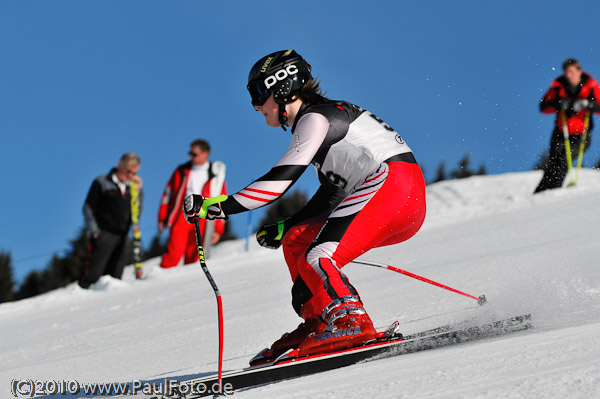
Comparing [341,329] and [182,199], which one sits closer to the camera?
[341,329]

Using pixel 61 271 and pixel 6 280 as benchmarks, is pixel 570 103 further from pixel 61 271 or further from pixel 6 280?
pixel 61 271

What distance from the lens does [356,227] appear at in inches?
138

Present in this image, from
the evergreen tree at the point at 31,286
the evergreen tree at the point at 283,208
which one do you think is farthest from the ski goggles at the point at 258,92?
the evergreen tree at the point at 283,208

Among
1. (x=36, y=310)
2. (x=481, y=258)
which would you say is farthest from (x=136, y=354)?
(x=36, y=310)

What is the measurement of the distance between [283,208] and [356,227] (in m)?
40.7

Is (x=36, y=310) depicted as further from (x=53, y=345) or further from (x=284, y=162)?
(x=284, y=162)

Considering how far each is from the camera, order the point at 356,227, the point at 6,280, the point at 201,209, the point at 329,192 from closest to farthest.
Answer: the point at 201,209 < the point at 356,227 < the point at 329,192 < the point at 6,280

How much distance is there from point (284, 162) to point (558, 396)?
66.9 inches

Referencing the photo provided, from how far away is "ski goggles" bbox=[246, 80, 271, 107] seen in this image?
3.72m

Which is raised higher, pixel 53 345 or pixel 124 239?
pixel 124 239

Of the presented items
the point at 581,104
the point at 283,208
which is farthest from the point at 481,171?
the point at 581,104

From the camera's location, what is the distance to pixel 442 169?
52.0m

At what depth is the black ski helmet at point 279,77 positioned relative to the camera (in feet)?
12.1

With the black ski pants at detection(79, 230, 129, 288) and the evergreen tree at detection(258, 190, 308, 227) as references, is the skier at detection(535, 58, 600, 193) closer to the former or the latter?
the black ski pants at detection(79, 230, 129, 288)
